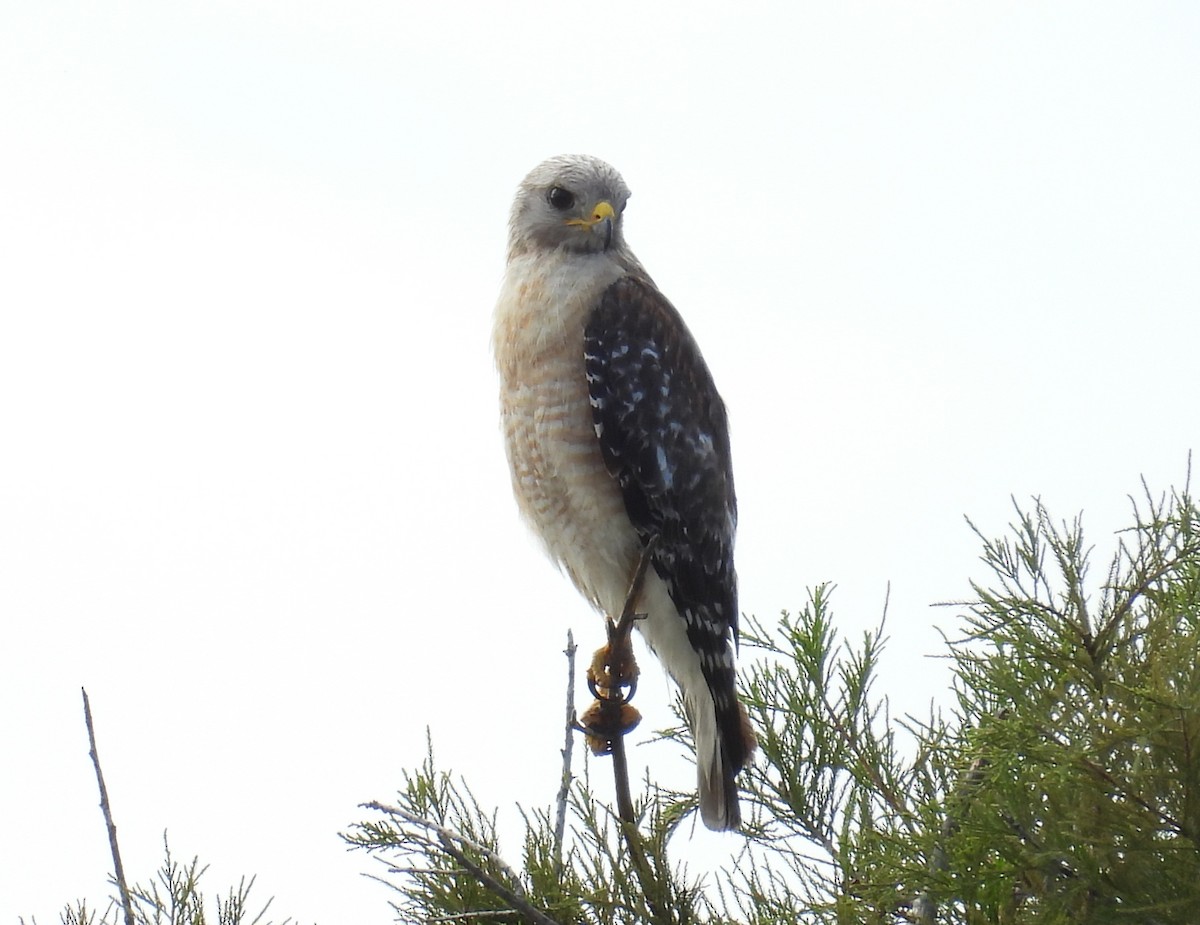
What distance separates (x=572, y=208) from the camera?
5199 millimetres

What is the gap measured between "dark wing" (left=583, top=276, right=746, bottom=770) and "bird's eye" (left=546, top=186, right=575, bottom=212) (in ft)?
1.37

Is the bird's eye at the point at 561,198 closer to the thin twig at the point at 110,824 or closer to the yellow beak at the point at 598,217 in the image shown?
the yellow beak at the point at 598,217

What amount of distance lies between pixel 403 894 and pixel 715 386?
250 centimetres

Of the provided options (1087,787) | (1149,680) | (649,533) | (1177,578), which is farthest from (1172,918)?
(649,533)

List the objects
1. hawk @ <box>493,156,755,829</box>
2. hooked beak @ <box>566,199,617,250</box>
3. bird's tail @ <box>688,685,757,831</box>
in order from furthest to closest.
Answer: hooked beak @ <box>566,199,617,250</box>, hawk @ <box>493,156,755,829</box>, bird's tail @ <box>688,685,757,831</box>

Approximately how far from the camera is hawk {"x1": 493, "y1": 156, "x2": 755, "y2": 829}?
4664mm

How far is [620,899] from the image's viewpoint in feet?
10.5

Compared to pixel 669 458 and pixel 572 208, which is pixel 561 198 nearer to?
pixel 572 208

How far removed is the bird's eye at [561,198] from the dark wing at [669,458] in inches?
16.4

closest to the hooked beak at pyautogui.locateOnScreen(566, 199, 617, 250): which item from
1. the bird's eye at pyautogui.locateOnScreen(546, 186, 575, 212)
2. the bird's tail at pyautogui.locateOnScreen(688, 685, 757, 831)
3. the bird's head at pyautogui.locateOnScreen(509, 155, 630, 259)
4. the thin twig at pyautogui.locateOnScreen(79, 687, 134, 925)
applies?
the bird's head at pyautogui.locateOnScreen(509, 155, 630, 259)

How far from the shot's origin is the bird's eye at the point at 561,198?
5.21 m

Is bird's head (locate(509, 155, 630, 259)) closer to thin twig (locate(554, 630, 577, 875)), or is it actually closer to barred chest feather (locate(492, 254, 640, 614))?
barred chest feather (locate(492, 254, 640, 614))

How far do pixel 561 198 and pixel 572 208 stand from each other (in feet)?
0.22

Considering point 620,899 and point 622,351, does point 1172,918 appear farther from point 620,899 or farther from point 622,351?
point 622,351
